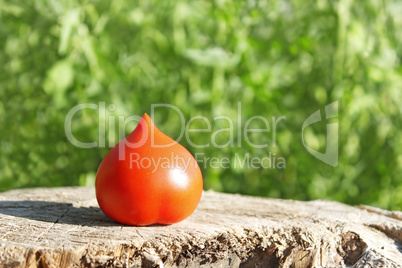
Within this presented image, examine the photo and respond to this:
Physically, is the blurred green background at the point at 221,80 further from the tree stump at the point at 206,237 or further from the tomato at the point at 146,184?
the tomato at the point at 146,184

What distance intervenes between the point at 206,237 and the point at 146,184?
0.19 metres

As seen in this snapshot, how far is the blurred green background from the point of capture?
7.38 feet

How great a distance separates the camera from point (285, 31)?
232 centimetres

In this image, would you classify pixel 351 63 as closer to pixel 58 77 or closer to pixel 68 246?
pixel 58 77

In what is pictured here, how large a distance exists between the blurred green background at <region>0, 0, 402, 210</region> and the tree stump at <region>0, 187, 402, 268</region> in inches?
26.7

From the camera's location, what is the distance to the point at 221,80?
88.7 inches

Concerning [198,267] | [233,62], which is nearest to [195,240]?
[198,267]

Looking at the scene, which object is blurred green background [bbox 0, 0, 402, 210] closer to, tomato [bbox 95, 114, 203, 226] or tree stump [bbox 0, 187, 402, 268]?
tree stump [bbox 0, 187, 402, 268]

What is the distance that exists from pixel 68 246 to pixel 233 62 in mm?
1296

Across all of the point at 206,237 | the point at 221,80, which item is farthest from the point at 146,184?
the point at 221,80

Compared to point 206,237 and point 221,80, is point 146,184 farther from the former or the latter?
point 221,80

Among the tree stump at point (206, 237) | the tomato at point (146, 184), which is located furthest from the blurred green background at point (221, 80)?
the tomato at point (146, 184)

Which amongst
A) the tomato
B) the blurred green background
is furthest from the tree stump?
the blurred green background

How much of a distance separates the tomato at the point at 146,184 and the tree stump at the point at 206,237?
37 mm
